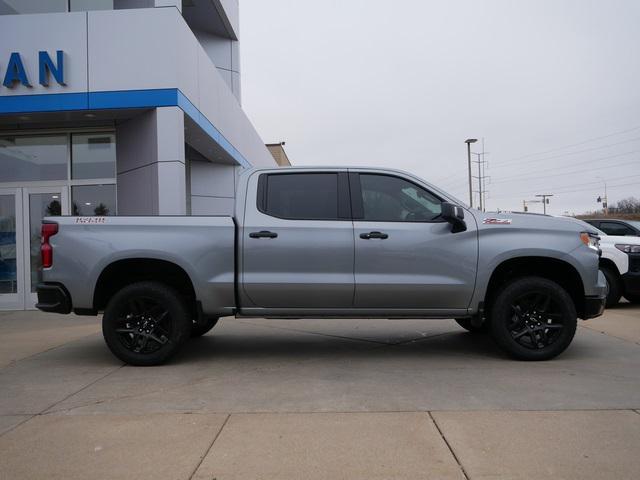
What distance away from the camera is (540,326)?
17.7ft

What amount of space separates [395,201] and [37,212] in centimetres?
845

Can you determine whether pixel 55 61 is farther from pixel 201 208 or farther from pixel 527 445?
pixel 527 445

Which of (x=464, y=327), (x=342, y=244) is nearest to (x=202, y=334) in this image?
(x=342, y=244)

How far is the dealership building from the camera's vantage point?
949 cm

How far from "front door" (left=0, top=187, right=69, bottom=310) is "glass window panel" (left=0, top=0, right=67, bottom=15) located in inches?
138

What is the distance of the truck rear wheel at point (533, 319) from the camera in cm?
533

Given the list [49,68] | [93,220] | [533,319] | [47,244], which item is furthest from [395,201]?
[49,68]

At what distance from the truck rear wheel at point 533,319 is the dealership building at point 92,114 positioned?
6282 mm

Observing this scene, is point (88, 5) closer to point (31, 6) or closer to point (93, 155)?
point (31, 6)

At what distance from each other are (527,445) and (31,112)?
980cm

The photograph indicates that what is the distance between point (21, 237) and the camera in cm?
1070

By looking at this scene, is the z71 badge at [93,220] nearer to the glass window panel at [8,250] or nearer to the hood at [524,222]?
the hood at [524,222]

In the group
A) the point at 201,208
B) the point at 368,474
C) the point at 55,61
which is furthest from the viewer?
the point at 201,208

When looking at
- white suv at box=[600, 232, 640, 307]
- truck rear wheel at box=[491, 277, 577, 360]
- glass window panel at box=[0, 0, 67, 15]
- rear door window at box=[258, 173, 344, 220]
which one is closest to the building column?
glass window panel at box=[0, 0, 67, 15]
